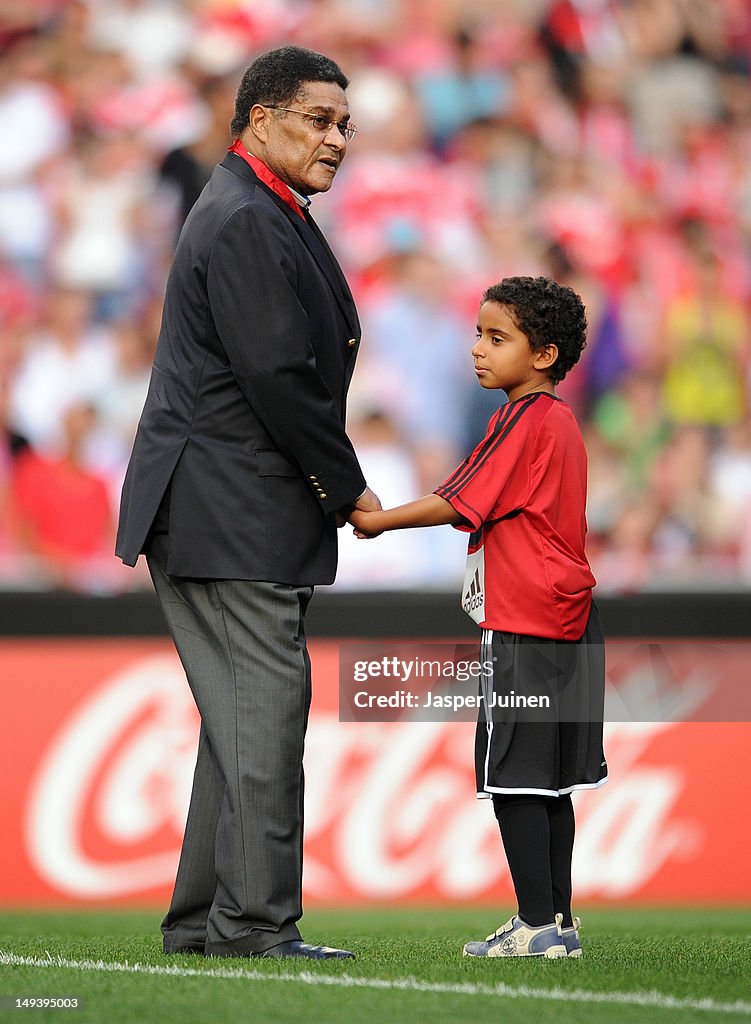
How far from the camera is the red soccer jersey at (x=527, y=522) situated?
3477 millimetres

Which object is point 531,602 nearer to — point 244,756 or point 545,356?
point 545,356

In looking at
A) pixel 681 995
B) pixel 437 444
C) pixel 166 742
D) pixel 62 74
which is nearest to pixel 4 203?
pixel 62 74

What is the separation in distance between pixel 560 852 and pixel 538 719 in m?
0.33

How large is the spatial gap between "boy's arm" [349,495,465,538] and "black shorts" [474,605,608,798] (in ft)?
0.87

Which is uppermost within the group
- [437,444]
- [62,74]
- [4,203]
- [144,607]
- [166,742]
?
[62,74]

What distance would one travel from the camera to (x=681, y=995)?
3.03 m

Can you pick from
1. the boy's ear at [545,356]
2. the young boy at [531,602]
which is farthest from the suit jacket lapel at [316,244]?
the boy's ear at [545,356]

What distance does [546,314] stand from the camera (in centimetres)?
362

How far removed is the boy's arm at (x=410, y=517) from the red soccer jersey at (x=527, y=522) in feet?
0.08

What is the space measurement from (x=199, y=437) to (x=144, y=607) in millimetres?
2879

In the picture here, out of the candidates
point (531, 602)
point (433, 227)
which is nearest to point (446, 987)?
point (531, 602)

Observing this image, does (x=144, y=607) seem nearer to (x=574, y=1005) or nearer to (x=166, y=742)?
(x=166, y=742)

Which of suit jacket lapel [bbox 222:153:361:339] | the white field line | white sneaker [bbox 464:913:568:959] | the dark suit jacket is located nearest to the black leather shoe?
the white field line

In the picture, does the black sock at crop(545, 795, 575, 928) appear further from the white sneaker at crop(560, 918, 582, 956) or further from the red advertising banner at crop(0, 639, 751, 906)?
the red advertising banner at crop(0, 639, 751, 906)
